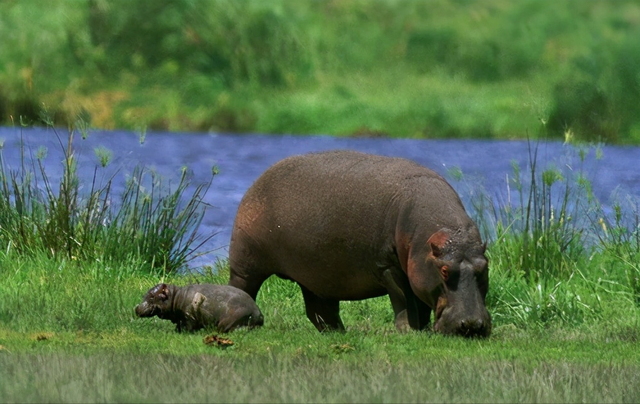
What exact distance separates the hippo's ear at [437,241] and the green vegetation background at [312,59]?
3152cm

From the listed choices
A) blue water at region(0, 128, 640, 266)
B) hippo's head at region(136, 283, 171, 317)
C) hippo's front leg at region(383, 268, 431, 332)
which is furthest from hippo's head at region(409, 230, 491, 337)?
blue water at region(0, 128, 640, 266)

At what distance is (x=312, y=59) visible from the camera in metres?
44.4

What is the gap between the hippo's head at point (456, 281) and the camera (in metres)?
7.90

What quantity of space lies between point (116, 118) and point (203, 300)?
3406 cm

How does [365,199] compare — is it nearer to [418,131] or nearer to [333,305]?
[333,305]

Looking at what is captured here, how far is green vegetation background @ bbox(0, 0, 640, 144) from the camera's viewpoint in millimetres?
41875

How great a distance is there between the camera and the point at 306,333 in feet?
28.7

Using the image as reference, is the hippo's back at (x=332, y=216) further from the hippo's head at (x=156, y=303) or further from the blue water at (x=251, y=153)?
the blue water at (x=251, y=153)

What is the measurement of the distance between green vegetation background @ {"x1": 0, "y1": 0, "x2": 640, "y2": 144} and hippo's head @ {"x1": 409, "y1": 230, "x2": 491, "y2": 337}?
103ft

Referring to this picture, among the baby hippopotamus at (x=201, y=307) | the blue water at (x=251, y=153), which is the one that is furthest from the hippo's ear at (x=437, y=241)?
the blue water at (x=251, y=153)

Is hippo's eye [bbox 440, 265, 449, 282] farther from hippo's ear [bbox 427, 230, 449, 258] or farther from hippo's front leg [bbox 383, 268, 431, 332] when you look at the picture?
hippo's front leg [bbox 383, 268, 431, 332]

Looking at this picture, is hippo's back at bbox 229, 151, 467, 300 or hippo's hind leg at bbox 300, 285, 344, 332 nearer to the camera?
hippo's back at bbox 229, 151, 467, 300

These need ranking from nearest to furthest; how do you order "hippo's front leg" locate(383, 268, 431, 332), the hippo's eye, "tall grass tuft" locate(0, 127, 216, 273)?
the hippo's eye < "hippo's front leg" locate(383, 268, 431, 332) < "tall grass tuft" locate(0, 127, 216, 273)

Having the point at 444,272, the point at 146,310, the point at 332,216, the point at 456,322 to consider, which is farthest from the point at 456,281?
the point at 146,310
